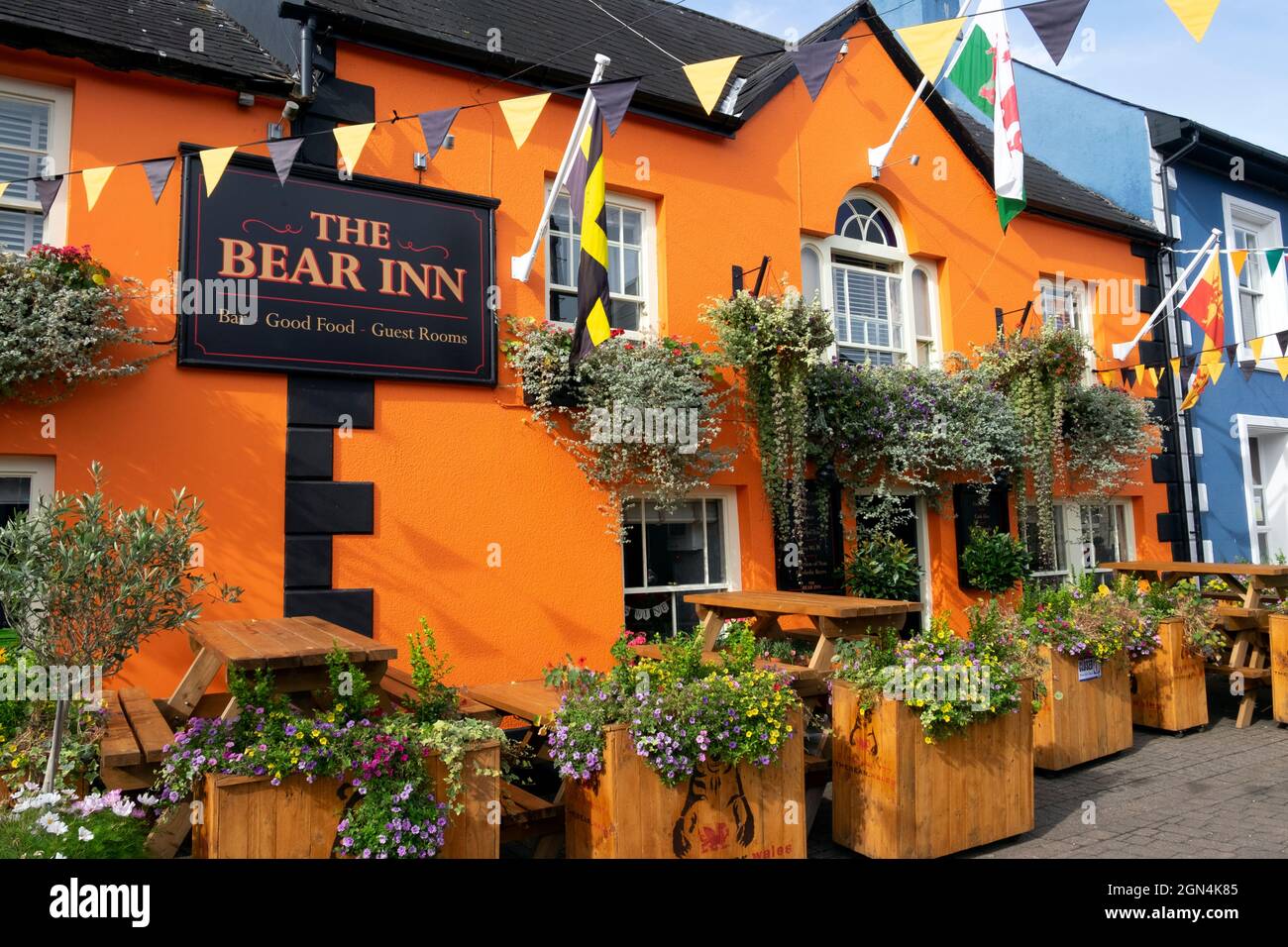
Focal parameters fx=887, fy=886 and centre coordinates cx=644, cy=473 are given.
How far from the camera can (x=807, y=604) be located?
18.5 feet

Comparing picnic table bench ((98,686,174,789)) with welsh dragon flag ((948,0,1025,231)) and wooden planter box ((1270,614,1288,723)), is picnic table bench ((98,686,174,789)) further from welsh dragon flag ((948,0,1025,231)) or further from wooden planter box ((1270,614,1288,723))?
wooden planter box ((1270,614,1288,723))

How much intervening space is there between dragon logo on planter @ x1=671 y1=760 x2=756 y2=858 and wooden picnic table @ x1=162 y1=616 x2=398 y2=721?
1.59m

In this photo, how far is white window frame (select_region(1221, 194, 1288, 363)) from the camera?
12.1 meters

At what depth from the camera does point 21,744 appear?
165 inches

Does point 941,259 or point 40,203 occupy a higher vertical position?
point 941,259

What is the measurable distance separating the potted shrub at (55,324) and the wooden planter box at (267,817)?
116 inches

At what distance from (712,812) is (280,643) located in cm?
222

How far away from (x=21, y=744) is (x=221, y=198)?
3.60 meters

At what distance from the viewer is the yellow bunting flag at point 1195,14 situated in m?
4.73

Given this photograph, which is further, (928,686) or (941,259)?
(941,259)

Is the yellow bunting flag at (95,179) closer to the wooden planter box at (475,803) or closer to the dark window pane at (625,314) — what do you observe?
the dark window pane at (625,314)
